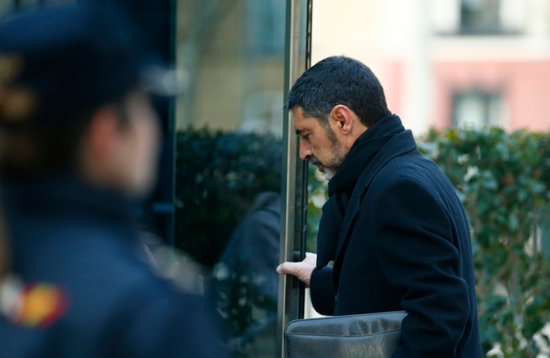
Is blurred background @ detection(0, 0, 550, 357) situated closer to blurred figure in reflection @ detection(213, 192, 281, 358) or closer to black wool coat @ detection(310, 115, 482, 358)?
blurred figure in reflection @ detection(213, 192, 281, 358)

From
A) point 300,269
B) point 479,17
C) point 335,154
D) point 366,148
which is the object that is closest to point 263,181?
point 300,269

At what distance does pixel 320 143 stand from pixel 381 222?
39 centimetres

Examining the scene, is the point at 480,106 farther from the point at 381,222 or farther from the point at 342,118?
the point at 381,222

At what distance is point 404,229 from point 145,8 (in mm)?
1938

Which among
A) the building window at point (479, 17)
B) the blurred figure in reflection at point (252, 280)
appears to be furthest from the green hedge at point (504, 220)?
the building window at point (479, 17)

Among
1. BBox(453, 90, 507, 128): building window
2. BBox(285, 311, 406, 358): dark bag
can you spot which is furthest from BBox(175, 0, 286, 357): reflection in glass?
BBox(453, 90, 507, 128): building window

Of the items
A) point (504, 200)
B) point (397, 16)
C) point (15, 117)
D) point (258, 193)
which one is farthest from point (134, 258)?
point (397, 16)

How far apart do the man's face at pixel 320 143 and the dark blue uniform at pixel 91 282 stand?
149cm

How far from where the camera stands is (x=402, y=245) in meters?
2.12

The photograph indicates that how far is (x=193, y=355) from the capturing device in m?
0.93

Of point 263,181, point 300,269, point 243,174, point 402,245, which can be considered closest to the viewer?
point 402,245

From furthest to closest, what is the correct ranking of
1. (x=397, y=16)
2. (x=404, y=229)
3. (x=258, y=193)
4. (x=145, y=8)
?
(x=397, y=16), (x=145, y=8), (x=258, y=193), (x=404, y=229)

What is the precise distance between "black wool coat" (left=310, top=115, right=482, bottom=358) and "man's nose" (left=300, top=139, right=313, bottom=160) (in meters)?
0.16

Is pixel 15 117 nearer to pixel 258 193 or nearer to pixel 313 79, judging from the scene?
pixel 313 79
